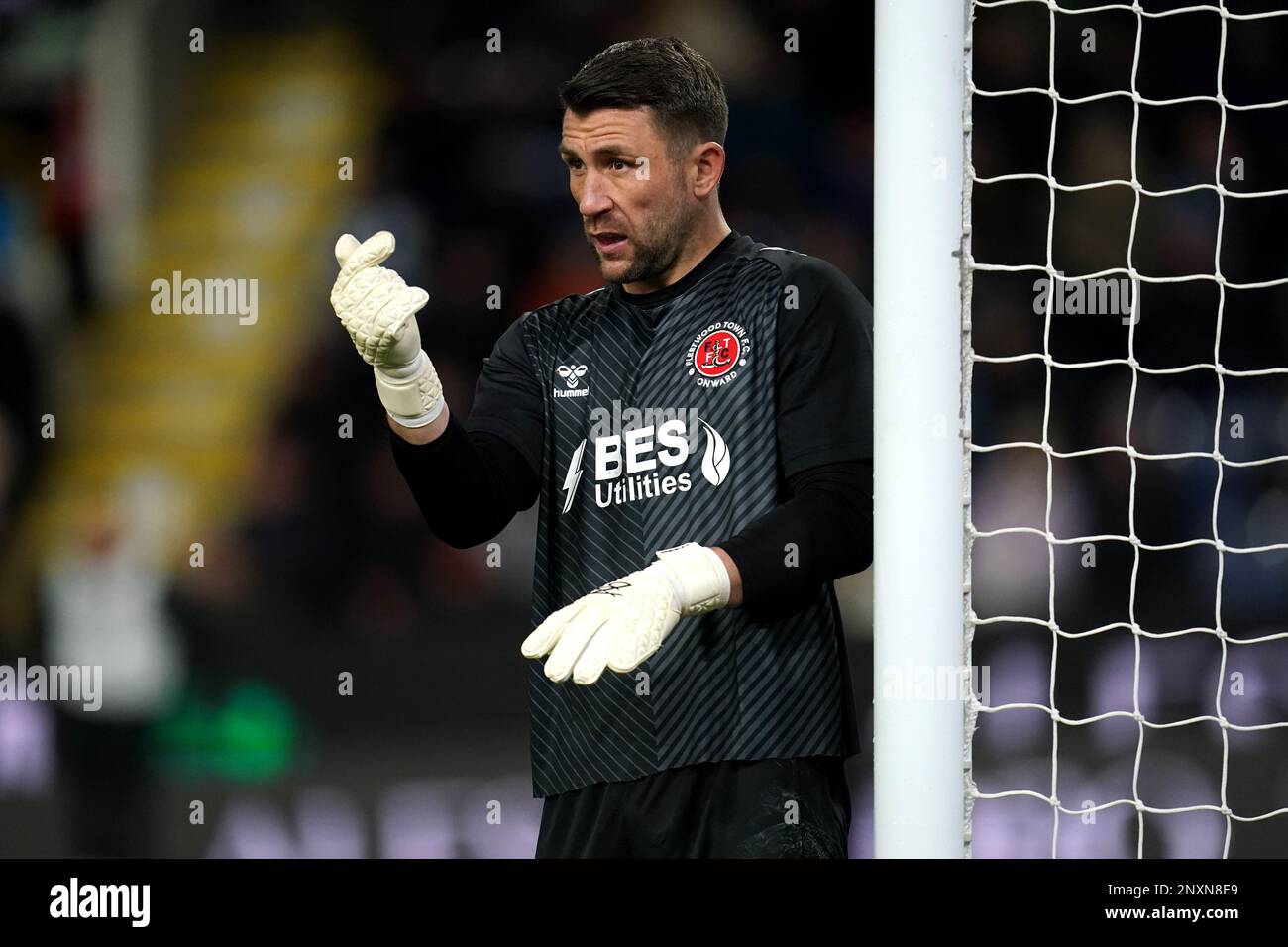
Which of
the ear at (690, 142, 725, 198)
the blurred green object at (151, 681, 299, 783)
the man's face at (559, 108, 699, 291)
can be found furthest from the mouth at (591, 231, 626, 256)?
the blurred green object at (151, 681, 299, 783)

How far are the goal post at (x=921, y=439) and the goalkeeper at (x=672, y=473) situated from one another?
0.11 m

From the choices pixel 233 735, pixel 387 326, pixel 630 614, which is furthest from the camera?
pixel 233 735

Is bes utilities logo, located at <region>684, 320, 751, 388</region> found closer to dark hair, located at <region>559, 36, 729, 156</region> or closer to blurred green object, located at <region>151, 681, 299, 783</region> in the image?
dark hair, located at <region>559, 36, 729, 156</region>

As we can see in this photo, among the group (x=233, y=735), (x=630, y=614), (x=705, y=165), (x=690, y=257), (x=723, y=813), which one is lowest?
(x=233, y=735)

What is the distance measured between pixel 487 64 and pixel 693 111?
2.42m

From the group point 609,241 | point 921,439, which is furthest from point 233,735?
point 921,439

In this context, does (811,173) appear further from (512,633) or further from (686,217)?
(686,217)

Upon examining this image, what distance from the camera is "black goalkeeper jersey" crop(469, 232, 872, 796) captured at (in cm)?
188

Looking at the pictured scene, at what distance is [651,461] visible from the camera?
194cm

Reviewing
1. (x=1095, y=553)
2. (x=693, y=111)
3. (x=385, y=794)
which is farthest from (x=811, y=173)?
(x=693, y=111)

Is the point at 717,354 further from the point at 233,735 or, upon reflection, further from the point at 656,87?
the point at 233,735

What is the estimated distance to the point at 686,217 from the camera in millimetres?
2025

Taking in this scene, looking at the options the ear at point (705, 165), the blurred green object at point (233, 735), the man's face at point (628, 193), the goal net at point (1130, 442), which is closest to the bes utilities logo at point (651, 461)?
the man's face at point (628, 193)

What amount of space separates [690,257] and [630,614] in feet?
1.79
